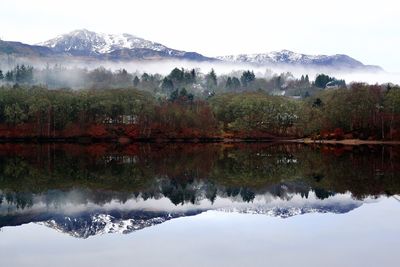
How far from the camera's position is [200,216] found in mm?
25422

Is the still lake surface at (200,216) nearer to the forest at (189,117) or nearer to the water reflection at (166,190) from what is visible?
the water reflection at (166,190)

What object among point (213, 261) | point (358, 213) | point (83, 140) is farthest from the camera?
point (83, 140)

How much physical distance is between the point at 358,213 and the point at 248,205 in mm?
5886

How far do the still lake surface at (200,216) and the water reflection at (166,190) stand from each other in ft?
0.21

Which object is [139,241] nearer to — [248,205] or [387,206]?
[248,205]

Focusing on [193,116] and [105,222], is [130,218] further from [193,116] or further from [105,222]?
[193,116]

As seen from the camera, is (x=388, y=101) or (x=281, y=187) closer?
(x=281, y=187)

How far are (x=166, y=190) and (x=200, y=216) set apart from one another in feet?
30.9

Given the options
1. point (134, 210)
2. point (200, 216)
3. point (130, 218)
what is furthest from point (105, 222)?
point (200, 216)

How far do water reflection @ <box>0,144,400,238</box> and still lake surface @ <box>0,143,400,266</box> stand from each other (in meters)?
0.07

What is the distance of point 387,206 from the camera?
87.7 feet

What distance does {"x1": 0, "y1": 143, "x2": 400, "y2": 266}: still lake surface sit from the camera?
17.3 m

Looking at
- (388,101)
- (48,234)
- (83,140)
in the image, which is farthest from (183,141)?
(48,234)

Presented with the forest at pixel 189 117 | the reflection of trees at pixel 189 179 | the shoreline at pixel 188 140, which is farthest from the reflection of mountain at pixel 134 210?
the forest at pixel 189 117
